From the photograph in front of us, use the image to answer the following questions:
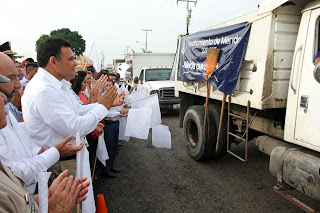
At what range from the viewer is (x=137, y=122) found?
306cm

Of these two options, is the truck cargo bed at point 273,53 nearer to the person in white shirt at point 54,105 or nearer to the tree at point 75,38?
the person in white shirt at point 54,105

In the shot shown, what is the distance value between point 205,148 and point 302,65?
92.4 inches

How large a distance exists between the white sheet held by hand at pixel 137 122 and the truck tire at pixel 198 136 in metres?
1.71

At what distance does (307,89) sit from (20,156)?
2688mm

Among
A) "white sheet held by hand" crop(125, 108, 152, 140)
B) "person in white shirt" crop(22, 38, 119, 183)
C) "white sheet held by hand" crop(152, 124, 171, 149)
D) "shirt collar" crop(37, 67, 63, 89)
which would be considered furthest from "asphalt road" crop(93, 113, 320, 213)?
"shirt collar" crop(37, 67, 63, 89)

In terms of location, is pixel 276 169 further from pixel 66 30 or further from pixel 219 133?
pixel 66 30

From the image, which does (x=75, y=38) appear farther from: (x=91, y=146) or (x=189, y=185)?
(x=189, y=185)

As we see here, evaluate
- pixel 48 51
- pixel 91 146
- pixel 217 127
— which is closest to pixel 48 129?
pixel 48 51

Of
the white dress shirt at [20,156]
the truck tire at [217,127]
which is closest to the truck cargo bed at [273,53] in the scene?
the truck tire at [217,127]

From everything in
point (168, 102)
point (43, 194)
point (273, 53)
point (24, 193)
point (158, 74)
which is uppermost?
point (273, 53)

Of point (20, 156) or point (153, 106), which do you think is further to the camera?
point (153, 106)

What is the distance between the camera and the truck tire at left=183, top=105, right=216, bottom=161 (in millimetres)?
4426

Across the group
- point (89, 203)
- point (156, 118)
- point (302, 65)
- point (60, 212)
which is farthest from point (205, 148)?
point (60, 212)

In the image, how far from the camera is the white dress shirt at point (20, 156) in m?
1.57
